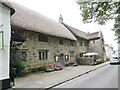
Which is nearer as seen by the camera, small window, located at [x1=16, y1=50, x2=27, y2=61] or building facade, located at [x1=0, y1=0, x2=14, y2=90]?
→ building facade, located at [x1=0, y1=0, x2=14, y2=90]

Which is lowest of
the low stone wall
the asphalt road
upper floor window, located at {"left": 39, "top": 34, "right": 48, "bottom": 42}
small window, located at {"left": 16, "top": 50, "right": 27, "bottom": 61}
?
the asphalt road

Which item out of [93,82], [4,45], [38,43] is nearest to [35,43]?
[38,43]

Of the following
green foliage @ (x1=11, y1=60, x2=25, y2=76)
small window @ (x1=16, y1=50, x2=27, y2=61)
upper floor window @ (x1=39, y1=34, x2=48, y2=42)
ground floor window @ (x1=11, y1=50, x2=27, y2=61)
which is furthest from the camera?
upper floor window @ (x1=39, y1=34, x2=48, y2=42)

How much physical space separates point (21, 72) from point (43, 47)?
8.14 metres

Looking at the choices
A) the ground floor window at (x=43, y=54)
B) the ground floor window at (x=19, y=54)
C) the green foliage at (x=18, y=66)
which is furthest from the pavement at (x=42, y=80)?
the ground floor window at (x=43, y=54)

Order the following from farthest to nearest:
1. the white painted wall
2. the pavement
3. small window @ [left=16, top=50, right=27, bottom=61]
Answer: small window @ [left=16, top=50, right=27, bottom=61]
the pavement
the white painted wall

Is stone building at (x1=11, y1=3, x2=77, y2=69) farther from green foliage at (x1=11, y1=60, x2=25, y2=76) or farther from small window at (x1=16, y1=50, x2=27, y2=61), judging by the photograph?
green foliage at (x1=11, y1=60, x2=25, y2=76)

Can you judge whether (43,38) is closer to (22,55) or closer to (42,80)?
(22,55)

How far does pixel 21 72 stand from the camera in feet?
69.7

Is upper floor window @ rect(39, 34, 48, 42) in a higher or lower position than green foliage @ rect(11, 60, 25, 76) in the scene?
higher

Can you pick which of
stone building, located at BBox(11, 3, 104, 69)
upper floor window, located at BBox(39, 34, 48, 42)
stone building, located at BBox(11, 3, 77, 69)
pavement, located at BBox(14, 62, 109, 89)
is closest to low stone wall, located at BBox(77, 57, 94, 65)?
stone building, located at BBox(11, 3, 104, 69)

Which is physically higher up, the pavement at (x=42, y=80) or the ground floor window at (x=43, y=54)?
the ground floor window at (x=43, y=54)

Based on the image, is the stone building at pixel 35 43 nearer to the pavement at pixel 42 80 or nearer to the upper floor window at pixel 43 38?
the upper floor window at pixel 43 38

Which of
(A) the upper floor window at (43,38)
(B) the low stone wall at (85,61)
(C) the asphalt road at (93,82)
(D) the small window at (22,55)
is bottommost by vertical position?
(C) the asphalt road at (93,82)
